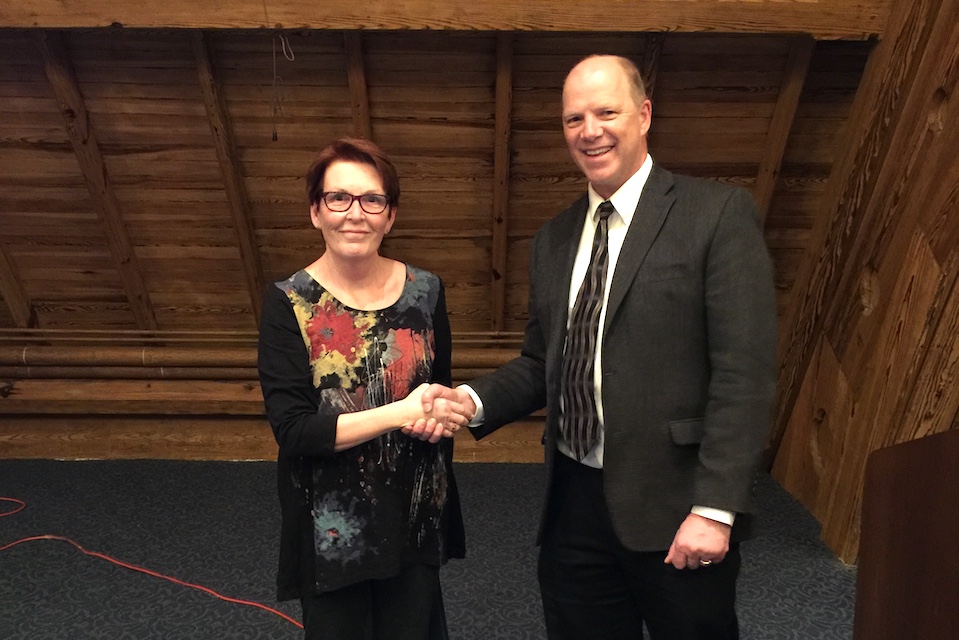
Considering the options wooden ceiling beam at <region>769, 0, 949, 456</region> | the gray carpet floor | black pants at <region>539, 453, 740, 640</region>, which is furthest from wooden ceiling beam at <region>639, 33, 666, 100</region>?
the gray carpet floor

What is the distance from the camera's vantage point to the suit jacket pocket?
129 cm

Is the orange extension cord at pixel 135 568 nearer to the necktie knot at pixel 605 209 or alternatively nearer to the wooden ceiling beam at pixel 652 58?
the necktie knot at pixel 605 209

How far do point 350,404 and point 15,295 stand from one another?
290 centimetres

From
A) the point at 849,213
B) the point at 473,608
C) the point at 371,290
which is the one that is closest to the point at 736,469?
the point at 371,290

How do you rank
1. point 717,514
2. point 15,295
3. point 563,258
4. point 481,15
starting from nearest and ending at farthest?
point 717,514 < point 563,258 < point 481,15 < point 15,295

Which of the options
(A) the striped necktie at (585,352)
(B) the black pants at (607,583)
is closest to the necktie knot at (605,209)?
(A) the striped necktie at (585,352)

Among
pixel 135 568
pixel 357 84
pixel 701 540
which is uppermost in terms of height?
pixel 357 84

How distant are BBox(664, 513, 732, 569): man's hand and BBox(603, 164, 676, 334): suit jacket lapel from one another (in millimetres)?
400

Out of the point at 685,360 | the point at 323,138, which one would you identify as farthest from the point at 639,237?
the point at 323,138

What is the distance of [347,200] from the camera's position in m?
1.33

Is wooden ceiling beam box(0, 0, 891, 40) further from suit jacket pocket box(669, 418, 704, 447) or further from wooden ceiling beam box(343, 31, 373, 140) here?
suit jacket pocket box(669, 418, 704, 447)

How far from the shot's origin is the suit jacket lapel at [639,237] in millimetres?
1296

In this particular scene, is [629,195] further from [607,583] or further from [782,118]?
[782,118]

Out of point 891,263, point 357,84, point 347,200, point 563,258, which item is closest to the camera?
point 347,200
